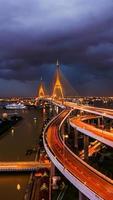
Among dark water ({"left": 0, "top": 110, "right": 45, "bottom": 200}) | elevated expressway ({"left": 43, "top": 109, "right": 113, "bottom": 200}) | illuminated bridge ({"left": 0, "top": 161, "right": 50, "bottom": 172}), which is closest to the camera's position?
elevated expressway ({"left": 43, "top": 109, "right": 113, "bottom": 200})

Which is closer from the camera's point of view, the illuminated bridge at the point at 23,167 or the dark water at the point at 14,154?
the dark water at the point at 14,154

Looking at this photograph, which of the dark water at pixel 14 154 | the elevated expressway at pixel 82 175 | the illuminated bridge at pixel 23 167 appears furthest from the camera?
the illuminated bridge at pixel 23 167

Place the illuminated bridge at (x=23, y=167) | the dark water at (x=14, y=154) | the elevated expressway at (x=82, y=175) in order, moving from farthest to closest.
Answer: the illuminated bridge at (x=23, y=167), the dark water at (x=14, y=154), the elevated expressway at (x=82, y=175)

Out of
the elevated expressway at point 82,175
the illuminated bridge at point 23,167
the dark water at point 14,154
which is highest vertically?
the elevated expressway at point 82,175

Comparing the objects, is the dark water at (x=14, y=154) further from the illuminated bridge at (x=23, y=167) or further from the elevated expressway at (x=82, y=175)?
the elevated expressway at (x=82, y=175)

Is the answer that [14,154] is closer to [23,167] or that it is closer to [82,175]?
[23,167]

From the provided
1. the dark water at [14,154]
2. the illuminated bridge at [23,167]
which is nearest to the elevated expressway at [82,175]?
the illuminated bridge at [23,167]

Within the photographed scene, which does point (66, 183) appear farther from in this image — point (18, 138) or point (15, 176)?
point (18, 138)

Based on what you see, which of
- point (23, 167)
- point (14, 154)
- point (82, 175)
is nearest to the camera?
point (82, 175)

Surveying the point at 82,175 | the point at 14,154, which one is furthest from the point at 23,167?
the point at 82,175

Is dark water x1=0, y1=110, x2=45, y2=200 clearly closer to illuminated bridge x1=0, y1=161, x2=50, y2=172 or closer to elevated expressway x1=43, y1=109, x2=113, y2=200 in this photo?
illuminated bridge x1=0, y1=161, x2=50, y2=172

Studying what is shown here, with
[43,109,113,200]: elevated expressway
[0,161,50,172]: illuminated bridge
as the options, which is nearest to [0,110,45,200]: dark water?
[0,161,50,172]: illuminated bridge
